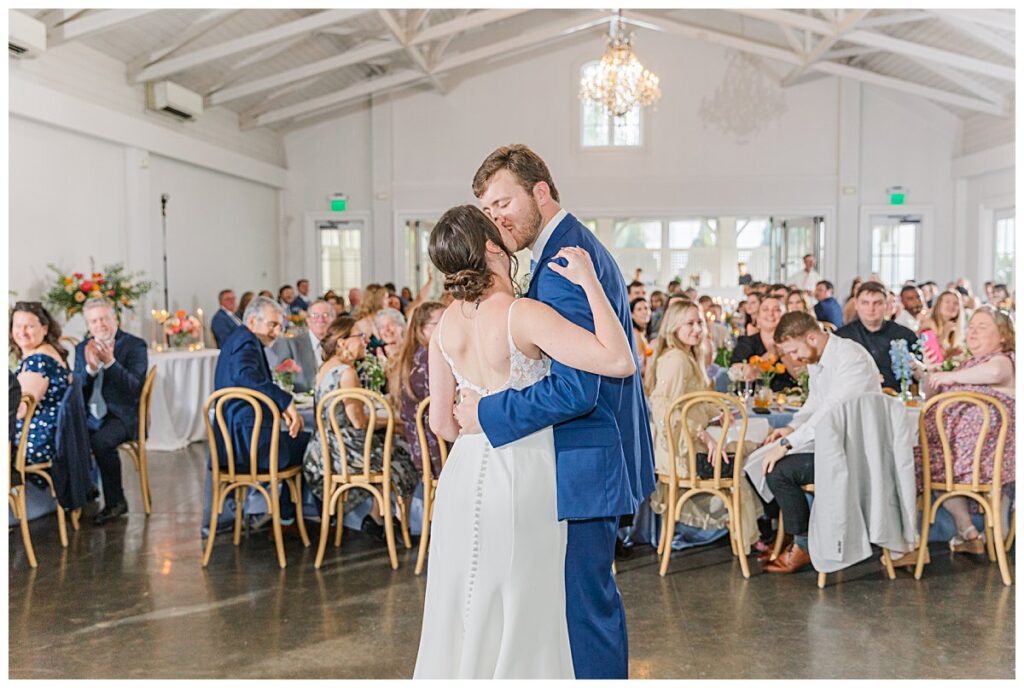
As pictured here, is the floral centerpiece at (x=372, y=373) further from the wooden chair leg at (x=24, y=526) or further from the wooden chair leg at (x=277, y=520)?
the wooden chair leg at (x=24, y=526)

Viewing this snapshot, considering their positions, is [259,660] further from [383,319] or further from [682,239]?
[682,239]

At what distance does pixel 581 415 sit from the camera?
236 cm

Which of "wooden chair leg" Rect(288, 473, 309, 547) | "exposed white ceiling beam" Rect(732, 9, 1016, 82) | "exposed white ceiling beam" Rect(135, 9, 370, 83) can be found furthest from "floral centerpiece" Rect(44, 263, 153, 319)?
"exposed white ceiling beam" Rect(732, 9, 1016, 82)

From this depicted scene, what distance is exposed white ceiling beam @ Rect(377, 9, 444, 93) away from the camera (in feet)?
38.1

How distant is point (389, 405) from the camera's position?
15.4 ft

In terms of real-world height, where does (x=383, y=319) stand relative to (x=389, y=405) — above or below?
above

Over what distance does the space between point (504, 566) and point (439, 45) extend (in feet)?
42.8

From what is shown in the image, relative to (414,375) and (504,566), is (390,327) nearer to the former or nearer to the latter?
(414,375)

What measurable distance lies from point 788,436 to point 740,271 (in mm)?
12041

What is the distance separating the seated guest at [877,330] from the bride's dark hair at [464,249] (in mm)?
4269

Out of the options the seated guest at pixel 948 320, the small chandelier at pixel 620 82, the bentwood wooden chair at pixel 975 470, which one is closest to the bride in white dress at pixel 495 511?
the bentwood wooden chair at pixel 975 470

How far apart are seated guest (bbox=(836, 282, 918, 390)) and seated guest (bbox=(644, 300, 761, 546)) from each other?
1.61 m

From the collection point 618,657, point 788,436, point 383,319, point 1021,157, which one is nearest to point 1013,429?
point 788,436

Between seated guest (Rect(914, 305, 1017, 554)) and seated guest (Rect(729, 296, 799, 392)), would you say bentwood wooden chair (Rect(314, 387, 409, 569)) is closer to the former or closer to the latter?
seated guest (Rect(729, 296, 799, 392))
